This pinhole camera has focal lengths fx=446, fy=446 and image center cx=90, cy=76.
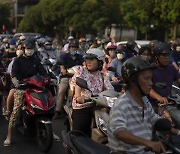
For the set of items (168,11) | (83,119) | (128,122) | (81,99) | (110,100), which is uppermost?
(168,11)

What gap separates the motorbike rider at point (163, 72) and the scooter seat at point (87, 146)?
4.65ft

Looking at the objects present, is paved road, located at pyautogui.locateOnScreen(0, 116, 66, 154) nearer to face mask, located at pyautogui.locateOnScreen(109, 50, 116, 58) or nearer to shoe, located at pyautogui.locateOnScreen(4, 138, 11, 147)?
shoe, located at pyautogui.locateOnScreen(4, 138, 11, 147)

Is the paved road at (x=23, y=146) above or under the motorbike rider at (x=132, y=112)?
under

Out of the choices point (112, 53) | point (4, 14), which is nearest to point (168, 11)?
point (112, 53)

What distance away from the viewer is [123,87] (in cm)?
543

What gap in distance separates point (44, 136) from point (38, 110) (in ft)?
1.27

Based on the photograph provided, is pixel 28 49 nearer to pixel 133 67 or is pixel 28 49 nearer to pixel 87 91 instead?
pixel 87 91

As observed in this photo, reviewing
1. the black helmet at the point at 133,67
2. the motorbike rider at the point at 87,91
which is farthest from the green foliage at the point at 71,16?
the black helmet at the point at 133,67

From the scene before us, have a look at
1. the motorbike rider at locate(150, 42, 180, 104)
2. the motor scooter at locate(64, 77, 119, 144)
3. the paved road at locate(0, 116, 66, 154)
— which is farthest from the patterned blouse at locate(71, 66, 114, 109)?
the paved road at locate(0, 116, 66, 154)

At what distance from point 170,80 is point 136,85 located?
7.73 feet

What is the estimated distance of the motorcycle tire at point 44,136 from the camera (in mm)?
6160

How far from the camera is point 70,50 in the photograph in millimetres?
9703

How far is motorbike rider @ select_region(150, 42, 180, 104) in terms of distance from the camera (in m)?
5.46

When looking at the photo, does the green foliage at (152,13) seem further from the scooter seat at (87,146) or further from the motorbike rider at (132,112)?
the motorbike rider at (132,112)
